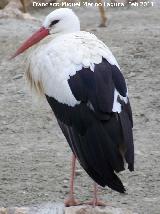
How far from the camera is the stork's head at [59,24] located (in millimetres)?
5816

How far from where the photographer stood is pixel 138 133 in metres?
7.21

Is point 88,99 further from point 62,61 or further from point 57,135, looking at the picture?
point 57,135

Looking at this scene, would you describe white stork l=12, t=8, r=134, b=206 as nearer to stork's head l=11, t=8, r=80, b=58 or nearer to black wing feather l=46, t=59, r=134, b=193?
black wing feather l=46, t=59, r=134, b=193

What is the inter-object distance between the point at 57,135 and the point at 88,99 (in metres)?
2.38

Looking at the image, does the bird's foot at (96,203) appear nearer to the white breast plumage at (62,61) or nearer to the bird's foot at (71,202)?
the bird's foot at (71,202)

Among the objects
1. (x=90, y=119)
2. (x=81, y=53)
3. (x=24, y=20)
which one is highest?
(x=81, y=53)

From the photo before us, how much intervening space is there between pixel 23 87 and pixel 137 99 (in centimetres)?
141

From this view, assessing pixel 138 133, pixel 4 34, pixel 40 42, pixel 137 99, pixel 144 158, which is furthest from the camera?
pixel 4 34

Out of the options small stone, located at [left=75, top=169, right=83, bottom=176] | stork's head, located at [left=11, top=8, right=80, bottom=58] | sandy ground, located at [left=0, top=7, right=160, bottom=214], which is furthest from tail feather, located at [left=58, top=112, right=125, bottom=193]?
small stone, located at [left=75, top=169, right=83, bottom=176]

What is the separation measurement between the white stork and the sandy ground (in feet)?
1.71

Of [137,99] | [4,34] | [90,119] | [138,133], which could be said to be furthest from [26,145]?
[4,34]

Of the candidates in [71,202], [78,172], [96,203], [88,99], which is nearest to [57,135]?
[78,172]

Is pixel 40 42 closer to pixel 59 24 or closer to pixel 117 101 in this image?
pixel 59 24

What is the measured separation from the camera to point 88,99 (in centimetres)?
486
